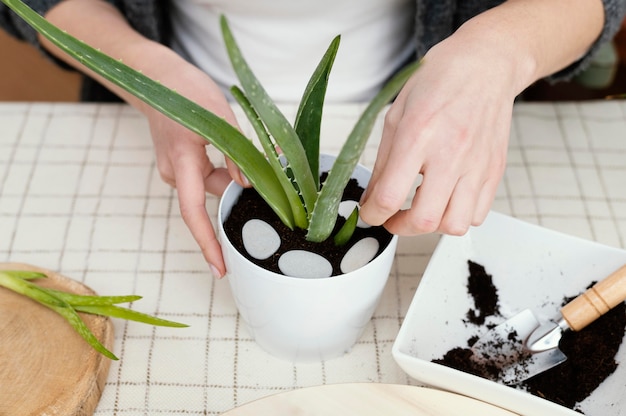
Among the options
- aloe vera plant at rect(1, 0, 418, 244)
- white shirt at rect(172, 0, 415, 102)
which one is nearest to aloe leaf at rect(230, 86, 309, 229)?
aloe vera plant at rect(1, 0, 418, 244)

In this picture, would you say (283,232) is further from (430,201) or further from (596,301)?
(596,301)

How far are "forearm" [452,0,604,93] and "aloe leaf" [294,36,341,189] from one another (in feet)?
0.50

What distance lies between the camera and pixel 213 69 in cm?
102

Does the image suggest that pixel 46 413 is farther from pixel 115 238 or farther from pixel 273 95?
pixel 273 95

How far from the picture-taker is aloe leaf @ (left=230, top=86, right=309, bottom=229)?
20.6 inches

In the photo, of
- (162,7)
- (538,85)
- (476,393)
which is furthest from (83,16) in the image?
(538,85)

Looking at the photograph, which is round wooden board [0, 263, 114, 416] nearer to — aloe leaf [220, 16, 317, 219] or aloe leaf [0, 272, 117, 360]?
aloe leaf [0, 272, 117, 360]

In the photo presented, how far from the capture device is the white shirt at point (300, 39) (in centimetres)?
91

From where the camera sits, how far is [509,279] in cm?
70

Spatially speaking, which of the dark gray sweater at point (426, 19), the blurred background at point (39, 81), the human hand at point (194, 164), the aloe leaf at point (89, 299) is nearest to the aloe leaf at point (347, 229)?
the human hand at point (194, 164)

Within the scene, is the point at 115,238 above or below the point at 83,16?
below

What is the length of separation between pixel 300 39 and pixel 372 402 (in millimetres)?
550

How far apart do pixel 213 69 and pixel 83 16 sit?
8.5 inches

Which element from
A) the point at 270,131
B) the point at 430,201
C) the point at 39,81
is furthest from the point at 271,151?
the point at 39,81
